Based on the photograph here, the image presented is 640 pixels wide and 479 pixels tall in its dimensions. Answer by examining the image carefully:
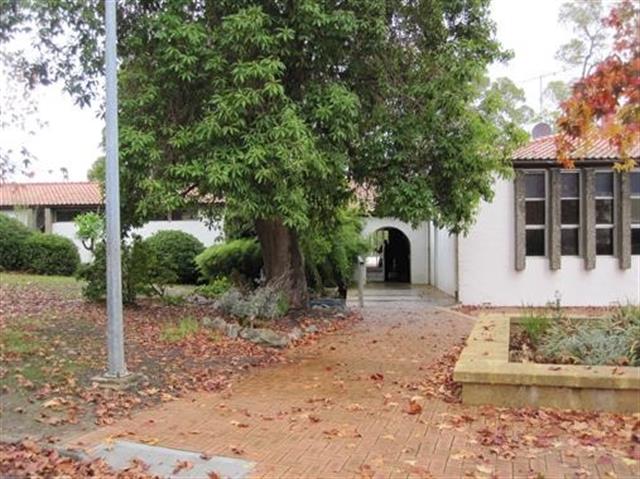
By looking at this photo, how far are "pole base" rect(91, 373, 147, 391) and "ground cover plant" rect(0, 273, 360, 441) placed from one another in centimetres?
8

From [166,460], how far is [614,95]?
440 cm

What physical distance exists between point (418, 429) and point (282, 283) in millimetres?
8114

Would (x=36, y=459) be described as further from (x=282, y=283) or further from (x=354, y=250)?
(x=354, y=250)

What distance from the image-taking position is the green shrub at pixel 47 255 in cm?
2409

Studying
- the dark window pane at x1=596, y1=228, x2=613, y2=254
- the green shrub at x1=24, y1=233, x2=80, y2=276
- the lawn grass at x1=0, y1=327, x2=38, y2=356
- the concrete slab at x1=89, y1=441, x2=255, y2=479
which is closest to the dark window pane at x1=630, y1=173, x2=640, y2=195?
the dark window pane at x1=596, y1=228, x2=613, y2=254

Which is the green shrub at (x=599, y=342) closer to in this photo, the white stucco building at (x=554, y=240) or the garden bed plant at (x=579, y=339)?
the garden bed plant at (x=579, y=339)

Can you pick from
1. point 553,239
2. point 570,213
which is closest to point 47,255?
point 553,239

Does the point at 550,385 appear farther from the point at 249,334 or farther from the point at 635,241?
the point at 635,241

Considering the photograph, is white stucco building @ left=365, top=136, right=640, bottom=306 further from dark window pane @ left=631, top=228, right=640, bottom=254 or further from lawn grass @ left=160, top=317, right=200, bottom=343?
lawn grass @ left=160, top=317, right=200, bottom=343

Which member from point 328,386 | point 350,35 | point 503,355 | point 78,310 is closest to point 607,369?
point 503,355

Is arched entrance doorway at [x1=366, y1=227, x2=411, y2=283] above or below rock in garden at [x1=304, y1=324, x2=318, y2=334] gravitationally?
above

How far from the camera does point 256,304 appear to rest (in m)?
12.1

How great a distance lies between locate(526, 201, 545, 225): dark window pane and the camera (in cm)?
1720

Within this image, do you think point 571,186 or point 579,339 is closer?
point 579,339
